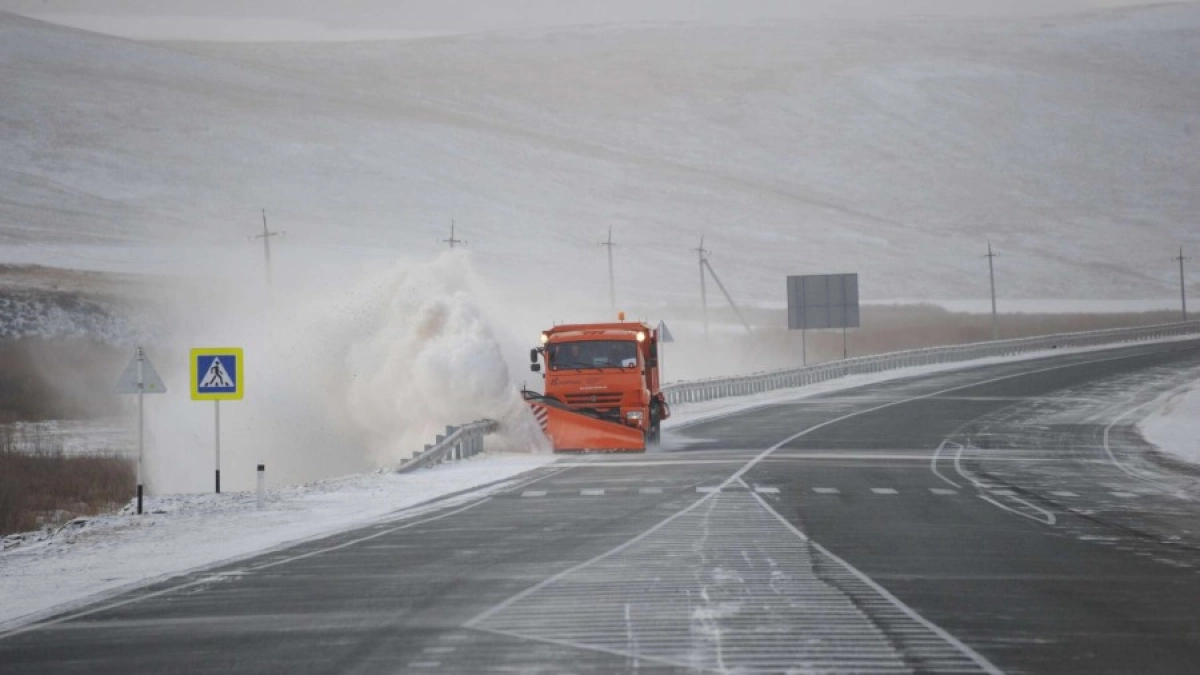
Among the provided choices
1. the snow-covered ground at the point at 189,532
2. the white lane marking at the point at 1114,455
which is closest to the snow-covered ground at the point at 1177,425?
the white lane marking at the point at 1114,455

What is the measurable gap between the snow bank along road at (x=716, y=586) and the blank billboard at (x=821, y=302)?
46879mm

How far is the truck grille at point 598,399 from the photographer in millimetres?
35031

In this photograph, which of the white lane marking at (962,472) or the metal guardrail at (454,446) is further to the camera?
the metal guardrail at (454,446)

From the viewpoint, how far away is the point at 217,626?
12992mm

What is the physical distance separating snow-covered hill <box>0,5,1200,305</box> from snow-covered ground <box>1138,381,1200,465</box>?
64.6 metres

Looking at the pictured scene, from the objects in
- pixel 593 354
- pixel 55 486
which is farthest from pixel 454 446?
pixel 55 486

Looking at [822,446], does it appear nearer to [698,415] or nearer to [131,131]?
[698,415]

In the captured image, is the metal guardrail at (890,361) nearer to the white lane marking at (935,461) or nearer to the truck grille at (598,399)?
the truck grille at (598,399)

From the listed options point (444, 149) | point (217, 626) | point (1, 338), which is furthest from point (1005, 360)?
point (444, 149)

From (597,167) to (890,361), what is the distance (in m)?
85.4

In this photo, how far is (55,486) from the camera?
32.2m

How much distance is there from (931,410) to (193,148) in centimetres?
10222

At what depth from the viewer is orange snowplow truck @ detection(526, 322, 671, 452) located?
34719mm

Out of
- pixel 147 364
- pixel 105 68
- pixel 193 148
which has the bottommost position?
pixel 147 364
